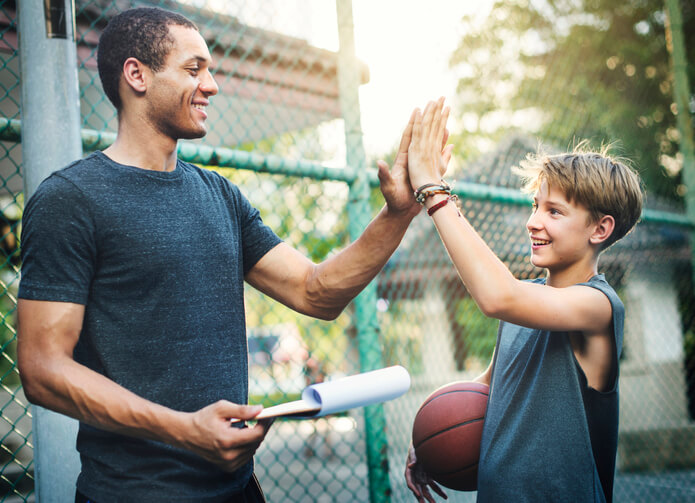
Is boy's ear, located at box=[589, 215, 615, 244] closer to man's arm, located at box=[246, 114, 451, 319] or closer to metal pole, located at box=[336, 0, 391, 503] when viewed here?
man's arm, located at box=[246, 114, 451, 319]

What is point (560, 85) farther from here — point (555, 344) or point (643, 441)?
point (643, 441)

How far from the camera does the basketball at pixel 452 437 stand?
6.82 ft

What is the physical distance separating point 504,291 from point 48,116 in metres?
1.53

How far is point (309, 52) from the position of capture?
173 inches

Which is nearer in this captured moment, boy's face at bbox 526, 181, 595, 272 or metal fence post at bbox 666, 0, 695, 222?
boy's face at bbox 526, 181, 595, 272

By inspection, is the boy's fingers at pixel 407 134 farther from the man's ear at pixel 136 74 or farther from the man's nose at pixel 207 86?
the man's ear at pixel 136 74

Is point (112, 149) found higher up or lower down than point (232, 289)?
higher up

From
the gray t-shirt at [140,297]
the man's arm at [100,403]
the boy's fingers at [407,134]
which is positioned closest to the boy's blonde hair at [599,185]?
the boy's fingers at [407,134]

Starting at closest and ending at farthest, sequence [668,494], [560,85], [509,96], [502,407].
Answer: [502,407], [560,85], [668,494], [509,96]

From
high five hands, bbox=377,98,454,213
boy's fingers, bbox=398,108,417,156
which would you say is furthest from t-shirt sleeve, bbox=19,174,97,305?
boy's fingers, bbox=398,108,417,156

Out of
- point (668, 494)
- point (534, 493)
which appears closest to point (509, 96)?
point (668, 494)

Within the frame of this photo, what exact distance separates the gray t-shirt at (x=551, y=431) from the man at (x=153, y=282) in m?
0.65

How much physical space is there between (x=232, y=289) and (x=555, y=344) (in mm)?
1072

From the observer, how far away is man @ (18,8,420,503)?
4.88 ft
